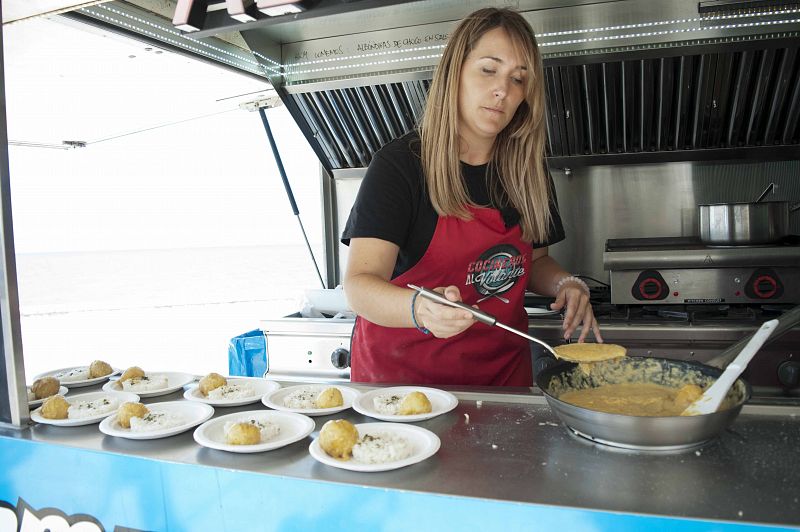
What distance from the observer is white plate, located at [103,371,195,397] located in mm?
1795

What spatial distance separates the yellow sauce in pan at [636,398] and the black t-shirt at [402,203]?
788 mm

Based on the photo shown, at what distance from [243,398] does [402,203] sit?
2.71 feet

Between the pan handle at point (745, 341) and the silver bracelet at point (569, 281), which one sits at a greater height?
the silver bracelet at point (569, 281)

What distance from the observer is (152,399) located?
1787mm

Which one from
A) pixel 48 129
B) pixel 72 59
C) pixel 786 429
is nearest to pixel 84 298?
pixel 48 129

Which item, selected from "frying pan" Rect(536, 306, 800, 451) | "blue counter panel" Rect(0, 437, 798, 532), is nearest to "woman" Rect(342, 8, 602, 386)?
"frying pan" Rect(536, 306, 800, 451)

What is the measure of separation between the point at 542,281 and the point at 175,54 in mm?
2174

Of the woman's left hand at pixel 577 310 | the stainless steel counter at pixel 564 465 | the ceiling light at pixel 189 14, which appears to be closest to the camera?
the stainless steel counter at pixel 564 465

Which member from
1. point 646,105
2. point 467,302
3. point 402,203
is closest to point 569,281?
point 467,302

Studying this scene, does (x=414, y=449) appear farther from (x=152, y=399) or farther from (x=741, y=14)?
(x=741, y=14)

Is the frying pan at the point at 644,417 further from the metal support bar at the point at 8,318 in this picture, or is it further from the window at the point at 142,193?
the window at the point at 142,193

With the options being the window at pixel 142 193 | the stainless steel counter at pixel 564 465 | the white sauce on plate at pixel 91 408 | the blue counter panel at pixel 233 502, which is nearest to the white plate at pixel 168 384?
the white sauce on plate at pixel 91 408

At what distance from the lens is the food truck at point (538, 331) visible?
1161 mm

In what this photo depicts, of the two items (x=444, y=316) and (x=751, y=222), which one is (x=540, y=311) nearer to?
(x=751, y=222)
